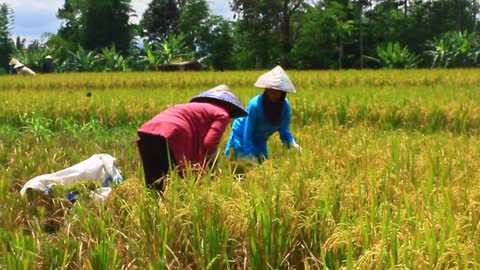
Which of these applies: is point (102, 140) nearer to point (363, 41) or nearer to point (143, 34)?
point (363, 41)

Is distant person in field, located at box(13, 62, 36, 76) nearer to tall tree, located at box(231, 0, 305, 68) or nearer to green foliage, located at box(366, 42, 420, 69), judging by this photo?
green foliage, located at box(366, 42, 420, 69)

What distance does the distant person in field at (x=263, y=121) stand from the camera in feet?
11.7

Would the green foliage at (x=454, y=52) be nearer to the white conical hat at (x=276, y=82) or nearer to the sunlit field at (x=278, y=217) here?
the sunlit field at (x=278, y=217)

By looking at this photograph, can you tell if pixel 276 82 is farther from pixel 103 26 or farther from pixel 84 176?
pixel 103 26

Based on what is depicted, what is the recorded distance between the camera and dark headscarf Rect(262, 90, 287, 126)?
12.1 ft

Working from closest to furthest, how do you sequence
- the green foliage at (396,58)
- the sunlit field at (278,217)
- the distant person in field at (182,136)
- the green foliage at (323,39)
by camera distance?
the sunlit field at (278,217) → the distant person in field at (182,136) → the green foliage at (396,58) → the green foliage at (323,39)

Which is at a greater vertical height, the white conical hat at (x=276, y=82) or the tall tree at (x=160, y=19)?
the tall tree at (x=160, y=19)

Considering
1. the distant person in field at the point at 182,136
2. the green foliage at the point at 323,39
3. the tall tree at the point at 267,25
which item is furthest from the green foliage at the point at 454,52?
the distant person in field at the point at 182,136

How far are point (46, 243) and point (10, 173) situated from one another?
5.66ft

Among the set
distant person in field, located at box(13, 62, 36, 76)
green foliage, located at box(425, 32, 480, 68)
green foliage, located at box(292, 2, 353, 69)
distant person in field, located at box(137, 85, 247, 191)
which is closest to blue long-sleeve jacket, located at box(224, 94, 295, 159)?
distant person in field, located at box(137, 85, 247, 191)

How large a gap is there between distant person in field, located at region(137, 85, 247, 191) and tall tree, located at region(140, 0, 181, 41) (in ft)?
103

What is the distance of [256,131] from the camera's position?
3.79 meters

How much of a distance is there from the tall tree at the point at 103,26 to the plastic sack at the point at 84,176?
25.4 meters

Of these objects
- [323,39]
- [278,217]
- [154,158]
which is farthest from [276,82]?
[323,39]
